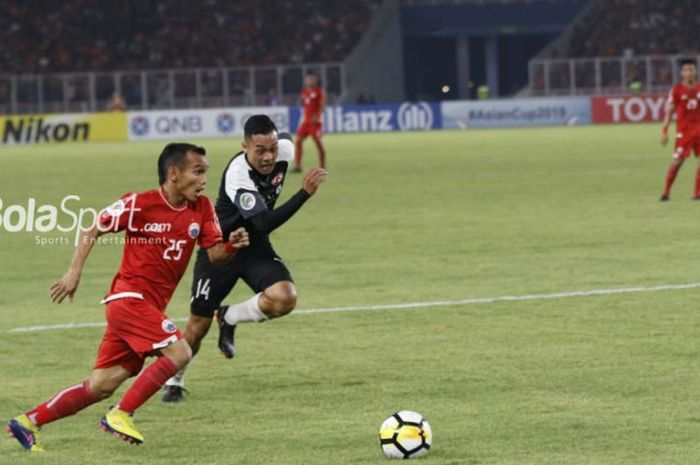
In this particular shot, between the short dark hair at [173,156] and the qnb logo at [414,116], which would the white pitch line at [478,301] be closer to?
the short dark hair at [173,156]

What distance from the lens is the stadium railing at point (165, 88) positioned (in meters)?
56.9

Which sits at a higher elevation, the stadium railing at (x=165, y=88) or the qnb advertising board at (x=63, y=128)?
the stadium railing at (x=165, y=88)

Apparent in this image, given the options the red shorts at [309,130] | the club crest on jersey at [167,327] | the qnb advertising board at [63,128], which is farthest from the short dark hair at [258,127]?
the qnb advertising board at [63,128]

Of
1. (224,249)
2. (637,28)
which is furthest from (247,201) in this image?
(637,28)

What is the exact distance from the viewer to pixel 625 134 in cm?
4675

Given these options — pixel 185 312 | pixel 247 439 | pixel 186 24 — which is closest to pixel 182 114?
pixel 186 24

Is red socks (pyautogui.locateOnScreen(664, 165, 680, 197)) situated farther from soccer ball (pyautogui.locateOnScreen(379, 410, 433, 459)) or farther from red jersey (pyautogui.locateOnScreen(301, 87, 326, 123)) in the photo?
soccer ball (pyautogui.locateOnScreen(379, 410, 433, 459))

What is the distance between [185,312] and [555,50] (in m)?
53.4

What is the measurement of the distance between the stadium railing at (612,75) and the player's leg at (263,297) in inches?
1889

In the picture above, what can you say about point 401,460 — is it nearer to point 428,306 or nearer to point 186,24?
point 428,306

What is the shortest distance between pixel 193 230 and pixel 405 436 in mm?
1663

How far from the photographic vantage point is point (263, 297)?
10.0 metres

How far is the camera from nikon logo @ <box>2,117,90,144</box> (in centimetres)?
5422

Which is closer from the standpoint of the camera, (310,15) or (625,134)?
(625,134)
